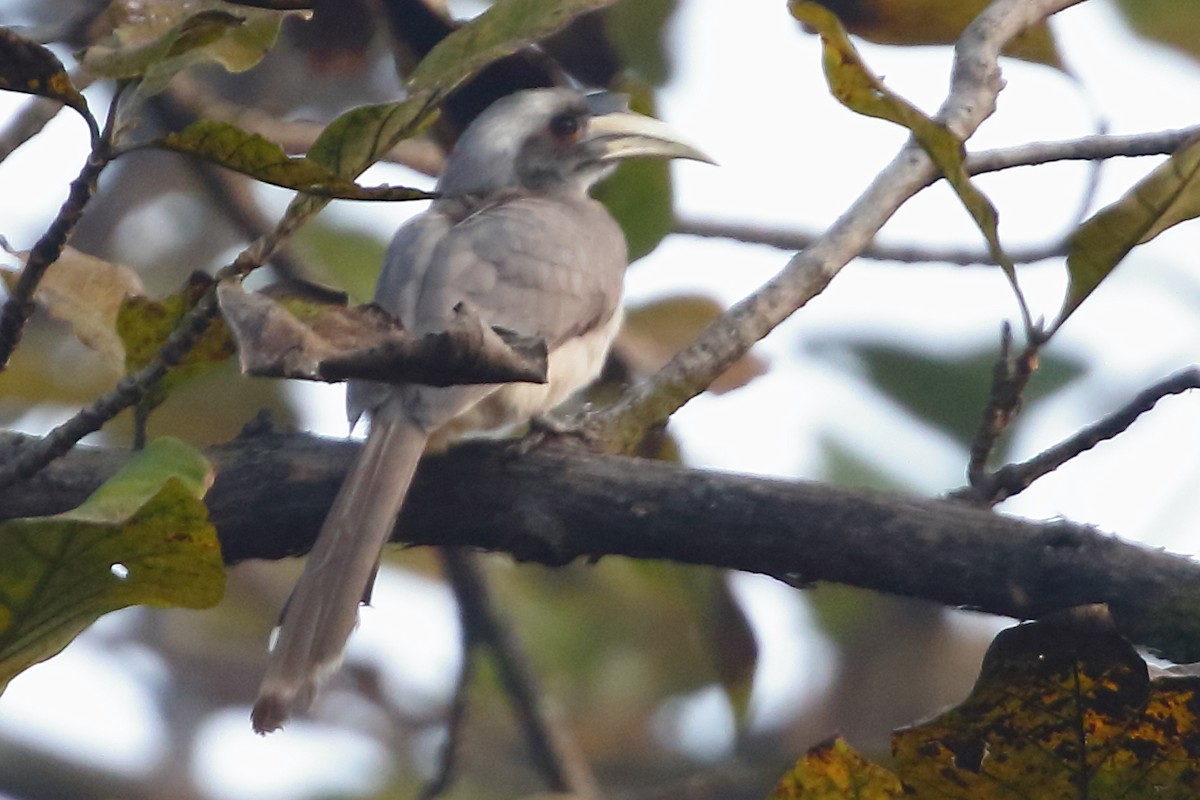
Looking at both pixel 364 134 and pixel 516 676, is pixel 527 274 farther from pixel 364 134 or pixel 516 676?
pixel 364 134

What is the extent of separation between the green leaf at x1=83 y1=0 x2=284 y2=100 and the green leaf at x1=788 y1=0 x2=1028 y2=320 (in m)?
0.64

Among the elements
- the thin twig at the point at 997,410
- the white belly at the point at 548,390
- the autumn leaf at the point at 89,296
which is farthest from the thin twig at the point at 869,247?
the autumn leaf at the point at 89,296

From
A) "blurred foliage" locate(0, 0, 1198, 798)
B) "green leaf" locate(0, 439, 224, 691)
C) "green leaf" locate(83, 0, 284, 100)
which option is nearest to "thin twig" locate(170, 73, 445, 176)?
"blurred foliage" locate(0, 0, 1198, 798)

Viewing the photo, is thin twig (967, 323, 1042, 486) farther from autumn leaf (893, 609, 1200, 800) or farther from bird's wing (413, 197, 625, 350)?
bird's wing (413, 197, 625, 350)

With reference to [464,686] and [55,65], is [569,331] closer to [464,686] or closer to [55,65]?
[464,686]

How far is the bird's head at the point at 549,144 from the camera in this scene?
16.1 ft

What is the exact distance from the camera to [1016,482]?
7.17ft

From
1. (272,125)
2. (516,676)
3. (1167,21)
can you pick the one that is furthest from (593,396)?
(1167,21)

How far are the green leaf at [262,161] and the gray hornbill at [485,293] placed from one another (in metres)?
0.67

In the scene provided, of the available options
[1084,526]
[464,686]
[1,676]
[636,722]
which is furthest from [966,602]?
[636,722]

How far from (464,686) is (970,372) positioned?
50.9 inches

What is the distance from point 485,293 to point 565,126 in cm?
153

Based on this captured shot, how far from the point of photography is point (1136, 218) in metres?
2.05

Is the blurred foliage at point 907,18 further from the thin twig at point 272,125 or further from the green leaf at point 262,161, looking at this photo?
the green leaf at point 262,161
